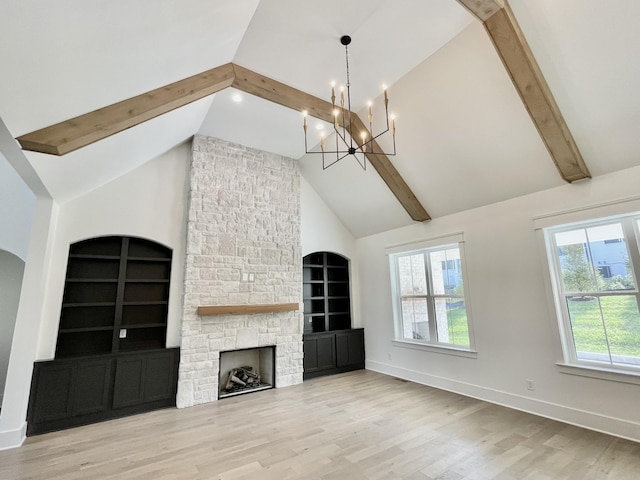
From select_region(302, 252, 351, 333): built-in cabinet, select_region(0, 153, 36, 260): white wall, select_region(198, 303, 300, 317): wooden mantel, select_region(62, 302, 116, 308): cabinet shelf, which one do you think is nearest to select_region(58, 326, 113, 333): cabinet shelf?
select_region(62, 302, 116, 308): cabinet shelf

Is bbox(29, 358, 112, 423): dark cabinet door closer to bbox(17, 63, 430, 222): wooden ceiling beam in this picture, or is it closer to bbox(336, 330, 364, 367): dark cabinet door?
bbox(17, 63, 430, 222): wooden ceiling beam

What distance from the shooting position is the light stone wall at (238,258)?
4633mm

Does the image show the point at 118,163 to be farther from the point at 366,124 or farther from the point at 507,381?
the point at 507,381

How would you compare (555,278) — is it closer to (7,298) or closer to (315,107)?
(315,107)

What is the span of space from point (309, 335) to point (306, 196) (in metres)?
2.83

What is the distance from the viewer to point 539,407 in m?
3.81

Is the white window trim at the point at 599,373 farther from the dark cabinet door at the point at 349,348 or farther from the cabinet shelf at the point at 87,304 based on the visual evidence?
the cabinet shelf at the point at 87,304

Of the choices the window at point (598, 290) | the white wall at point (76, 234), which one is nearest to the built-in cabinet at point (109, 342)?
the white wall at point (76, 234)

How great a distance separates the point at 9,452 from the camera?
3.13 metres

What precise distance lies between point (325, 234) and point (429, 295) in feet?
7.98

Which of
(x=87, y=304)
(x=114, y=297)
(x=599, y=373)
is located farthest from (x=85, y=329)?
(x=599, y=373)

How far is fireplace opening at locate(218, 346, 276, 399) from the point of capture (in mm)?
5059

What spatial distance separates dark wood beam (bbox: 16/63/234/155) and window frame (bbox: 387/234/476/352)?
13.3 ft

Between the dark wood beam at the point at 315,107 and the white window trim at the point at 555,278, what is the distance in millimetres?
1837
